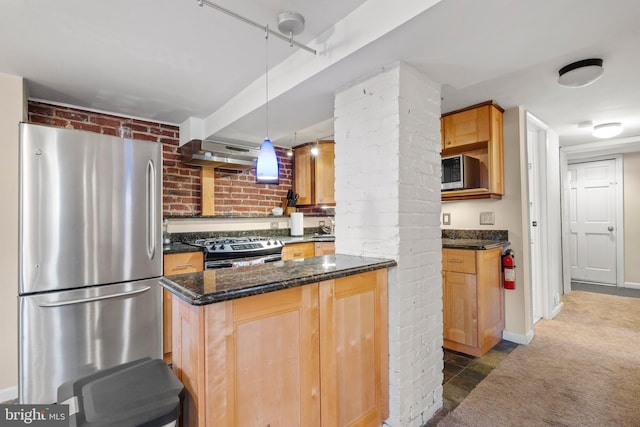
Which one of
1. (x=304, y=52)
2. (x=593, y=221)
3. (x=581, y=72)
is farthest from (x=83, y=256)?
(x=593, y=221)

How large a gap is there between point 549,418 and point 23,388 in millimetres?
3274

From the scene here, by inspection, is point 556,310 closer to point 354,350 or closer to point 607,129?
point 607,129

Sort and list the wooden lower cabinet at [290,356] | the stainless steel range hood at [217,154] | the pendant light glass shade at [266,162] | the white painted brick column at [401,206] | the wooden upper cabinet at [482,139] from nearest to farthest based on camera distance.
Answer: the wooden lower cabinet at [290,356] → the white painted brick column at [401,206] → the pendant light glass shade at [266,162] → the wooden upper cabinet at [482,139] → the stainless steel range hood at [217,154]

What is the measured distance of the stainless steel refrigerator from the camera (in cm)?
195

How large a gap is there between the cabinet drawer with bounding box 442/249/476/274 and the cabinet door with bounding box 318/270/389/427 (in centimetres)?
126

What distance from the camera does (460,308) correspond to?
2645mm

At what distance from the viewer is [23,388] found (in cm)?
193

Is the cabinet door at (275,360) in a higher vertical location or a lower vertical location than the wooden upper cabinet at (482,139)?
lower

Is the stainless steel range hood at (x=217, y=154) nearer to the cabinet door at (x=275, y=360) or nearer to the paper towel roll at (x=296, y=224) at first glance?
the paper towel roll at (x=296, y=224)

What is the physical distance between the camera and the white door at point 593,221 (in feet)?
15.8

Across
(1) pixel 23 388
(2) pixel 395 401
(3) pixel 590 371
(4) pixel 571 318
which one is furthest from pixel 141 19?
(4) pixel 571 318

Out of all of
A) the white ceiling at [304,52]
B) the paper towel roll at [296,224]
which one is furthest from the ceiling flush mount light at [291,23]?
the paper towel roll at [296,224]

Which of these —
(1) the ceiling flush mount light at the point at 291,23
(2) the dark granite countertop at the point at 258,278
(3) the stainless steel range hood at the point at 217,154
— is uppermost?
(1) the ceiling flush mount light at the point at 291,23

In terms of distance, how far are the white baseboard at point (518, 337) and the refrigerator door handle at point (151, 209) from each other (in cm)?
328
